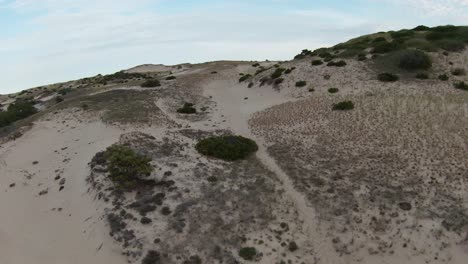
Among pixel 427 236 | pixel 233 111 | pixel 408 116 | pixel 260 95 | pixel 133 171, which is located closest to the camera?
pixel 427 236

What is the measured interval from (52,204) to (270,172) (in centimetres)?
1465

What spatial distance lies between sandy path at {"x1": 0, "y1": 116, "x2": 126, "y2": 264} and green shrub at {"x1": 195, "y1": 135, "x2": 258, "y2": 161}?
791cm

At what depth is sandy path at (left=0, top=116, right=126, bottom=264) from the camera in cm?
2239

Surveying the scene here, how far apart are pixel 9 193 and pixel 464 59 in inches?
1899

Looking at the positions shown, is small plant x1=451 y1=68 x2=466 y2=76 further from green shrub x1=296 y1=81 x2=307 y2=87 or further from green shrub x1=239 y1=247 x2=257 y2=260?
green shrub x1=239 y1=247 x2=257 y2=260

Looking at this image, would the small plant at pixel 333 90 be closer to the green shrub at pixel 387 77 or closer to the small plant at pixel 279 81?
the green shrub at pixel 387 77

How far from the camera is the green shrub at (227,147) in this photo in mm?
31594

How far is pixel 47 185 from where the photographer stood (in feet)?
96.0

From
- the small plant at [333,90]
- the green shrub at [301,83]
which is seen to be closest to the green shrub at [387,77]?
the small plant at [333,90]

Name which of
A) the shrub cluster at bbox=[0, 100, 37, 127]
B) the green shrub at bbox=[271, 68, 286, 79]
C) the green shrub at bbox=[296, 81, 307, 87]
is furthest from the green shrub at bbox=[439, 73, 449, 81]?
the shrub cluster at bbox=[0, 100, 37, 127]

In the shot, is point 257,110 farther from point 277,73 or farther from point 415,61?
point 415,61

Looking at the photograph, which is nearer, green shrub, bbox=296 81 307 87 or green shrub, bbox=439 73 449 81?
green shrub, bbox=439 73 449 81

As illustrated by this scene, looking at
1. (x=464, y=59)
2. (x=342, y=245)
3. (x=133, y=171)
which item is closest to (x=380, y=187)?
(x=342, y=245)

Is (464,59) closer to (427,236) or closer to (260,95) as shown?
(260,95)
